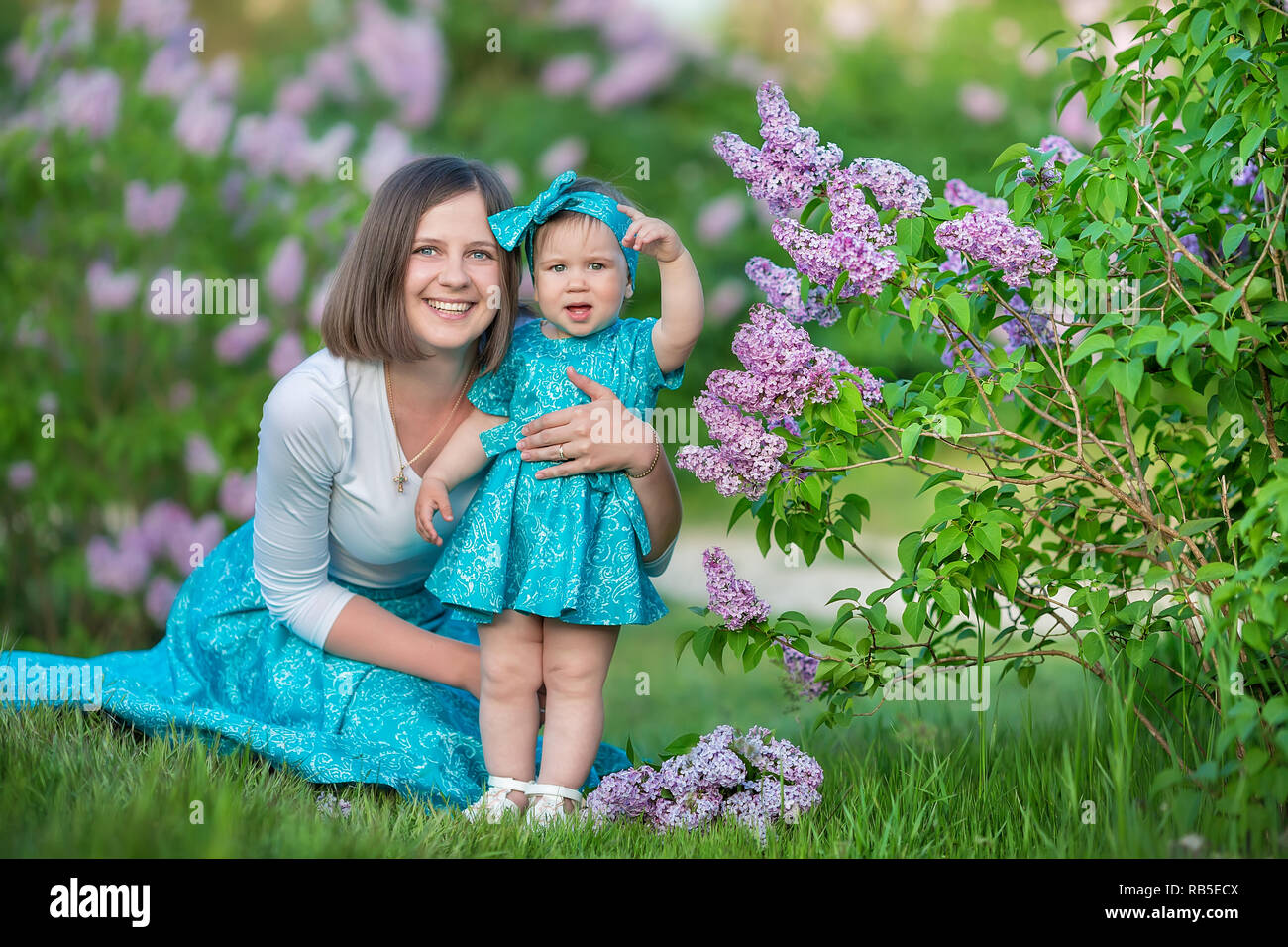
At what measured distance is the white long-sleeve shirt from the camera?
9.93 feet

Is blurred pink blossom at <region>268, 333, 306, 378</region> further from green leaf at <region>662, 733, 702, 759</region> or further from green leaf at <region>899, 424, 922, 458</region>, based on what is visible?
green leaf at <region>899, 424, 922, 458</region>

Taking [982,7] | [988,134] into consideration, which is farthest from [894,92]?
[982,7]

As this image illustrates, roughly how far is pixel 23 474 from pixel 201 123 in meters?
1.56

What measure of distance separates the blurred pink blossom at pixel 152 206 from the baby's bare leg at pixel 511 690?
2798 millimetres

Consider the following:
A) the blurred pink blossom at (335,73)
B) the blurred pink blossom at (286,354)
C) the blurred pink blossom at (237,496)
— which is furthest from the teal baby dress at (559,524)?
the blurred pink blossom at (335,73)

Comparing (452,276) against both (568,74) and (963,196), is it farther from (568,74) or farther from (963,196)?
(568,74)

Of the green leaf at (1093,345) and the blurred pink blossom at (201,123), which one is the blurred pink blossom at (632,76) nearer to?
the blurred pink blossom at (201,123)

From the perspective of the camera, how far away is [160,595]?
493 cm

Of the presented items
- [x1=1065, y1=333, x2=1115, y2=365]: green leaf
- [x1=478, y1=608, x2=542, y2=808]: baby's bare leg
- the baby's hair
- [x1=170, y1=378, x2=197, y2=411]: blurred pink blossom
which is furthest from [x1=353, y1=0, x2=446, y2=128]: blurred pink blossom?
[x1=1065, y1=333, x2=1115, y2=365]: green leaf

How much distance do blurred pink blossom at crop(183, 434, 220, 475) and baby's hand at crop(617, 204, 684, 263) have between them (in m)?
2.65

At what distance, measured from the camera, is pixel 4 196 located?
5145mm
